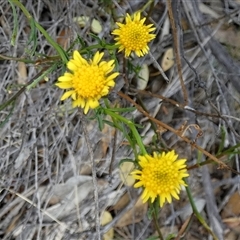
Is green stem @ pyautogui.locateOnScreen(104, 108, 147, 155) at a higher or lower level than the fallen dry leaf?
higher

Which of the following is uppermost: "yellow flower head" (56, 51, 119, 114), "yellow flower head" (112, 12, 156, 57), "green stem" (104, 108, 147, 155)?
"yellow flower head" (112, 12, 156, 57)

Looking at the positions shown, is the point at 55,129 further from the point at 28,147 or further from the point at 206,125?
the point at 206,125

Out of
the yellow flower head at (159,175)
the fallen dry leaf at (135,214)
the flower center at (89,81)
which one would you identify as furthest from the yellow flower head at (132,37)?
the fallen dry leaf at (135,214)

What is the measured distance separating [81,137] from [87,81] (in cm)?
67

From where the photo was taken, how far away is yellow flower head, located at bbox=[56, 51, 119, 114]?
104 cm

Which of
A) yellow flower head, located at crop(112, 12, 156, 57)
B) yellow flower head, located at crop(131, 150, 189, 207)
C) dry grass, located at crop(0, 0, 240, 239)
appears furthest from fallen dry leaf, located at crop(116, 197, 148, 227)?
yellow flower head, located at crop(112, 12, 156, 57)

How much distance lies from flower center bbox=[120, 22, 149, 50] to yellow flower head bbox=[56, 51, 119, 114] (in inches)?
3.9

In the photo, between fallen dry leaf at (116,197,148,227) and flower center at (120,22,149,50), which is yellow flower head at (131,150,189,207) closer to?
flower center at (120,22,149,50)

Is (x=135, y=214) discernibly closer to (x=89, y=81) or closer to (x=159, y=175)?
(x=159, y=175)

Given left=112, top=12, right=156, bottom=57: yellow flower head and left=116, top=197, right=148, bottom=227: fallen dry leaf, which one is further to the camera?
left=116, top=197, right=148, bottom=227: fallen dry leaf

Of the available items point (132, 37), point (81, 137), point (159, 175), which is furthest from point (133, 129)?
point (81, 137)

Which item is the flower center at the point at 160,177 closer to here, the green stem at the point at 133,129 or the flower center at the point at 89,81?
the green stem at the point at 133,129

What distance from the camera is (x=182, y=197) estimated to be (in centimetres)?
176

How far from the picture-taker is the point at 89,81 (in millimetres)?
1039
